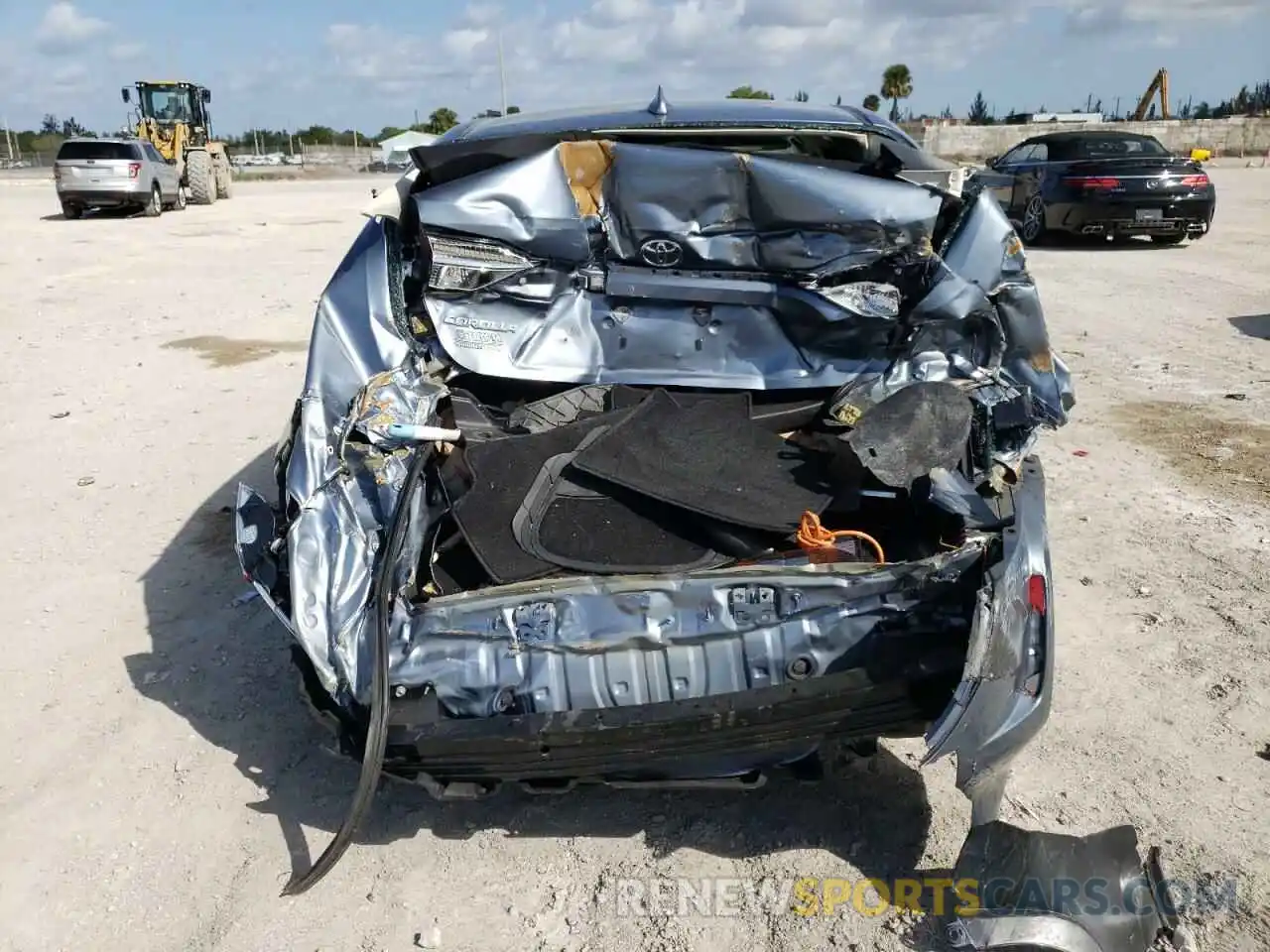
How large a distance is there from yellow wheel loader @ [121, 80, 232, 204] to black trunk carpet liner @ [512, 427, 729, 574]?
21.0 m

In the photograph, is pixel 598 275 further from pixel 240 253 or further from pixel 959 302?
pixel 240 253

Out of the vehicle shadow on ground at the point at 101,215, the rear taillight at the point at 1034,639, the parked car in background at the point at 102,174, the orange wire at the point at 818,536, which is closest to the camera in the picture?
the rear taillight at the point at 1034,639

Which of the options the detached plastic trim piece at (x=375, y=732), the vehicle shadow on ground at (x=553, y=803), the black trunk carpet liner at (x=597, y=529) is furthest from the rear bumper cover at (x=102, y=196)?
the detached plastic trim piece at (x=375, y=732)

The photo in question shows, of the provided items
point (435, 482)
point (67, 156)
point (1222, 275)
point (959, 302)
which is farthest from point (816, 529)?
point (67, 156)

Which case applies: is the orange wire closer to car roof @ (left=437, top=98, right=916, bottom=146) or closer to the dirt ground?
the dirt ground

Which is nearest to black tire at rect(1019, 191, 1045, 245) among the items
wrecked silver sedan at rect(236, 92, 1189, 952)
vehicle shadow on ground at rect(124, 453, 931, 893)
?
wrecked silver sedan at rect(236, 92, 1189, 952)

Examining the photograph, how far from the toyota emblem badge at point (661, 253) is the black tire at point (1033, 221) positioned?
10.0 m

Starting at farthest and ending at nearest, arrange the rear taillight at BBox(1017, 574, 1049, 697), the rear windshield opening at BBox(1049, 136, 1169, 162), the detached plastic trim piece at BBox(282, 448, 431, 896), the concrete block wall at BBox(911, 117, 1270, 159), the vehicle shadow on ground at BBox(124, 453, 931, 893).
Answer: the concrete block wall at BBox(911, 117, 1270, 159) < the rear windshield opening at BBox(1049, 136, 1169, 162) < the vehicle shadow on ground at BBox(124, 453, 931, 893) < the detached plastic trim piece at BBox(282, 448, 431, 896) < the rear taillight at BBox(1017, 574, 1049, 697)

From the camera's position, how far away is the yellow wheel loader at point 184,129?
21016 mm

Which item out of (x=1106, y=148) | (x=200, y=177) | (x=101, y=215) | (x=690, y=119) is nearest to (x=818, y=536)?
(x=690, y=119)

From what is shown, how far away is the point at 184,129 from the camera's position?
21.0 m

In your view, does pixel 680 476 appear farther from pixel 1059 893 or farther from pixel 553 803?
pixel 1059 893

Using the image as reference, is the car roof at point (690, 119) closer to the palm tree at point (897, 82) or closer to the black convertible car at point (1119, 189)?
the black convertible car at point (1119, 189)

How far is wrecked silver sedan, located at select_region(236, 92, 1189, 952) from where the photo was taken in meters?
2.21
